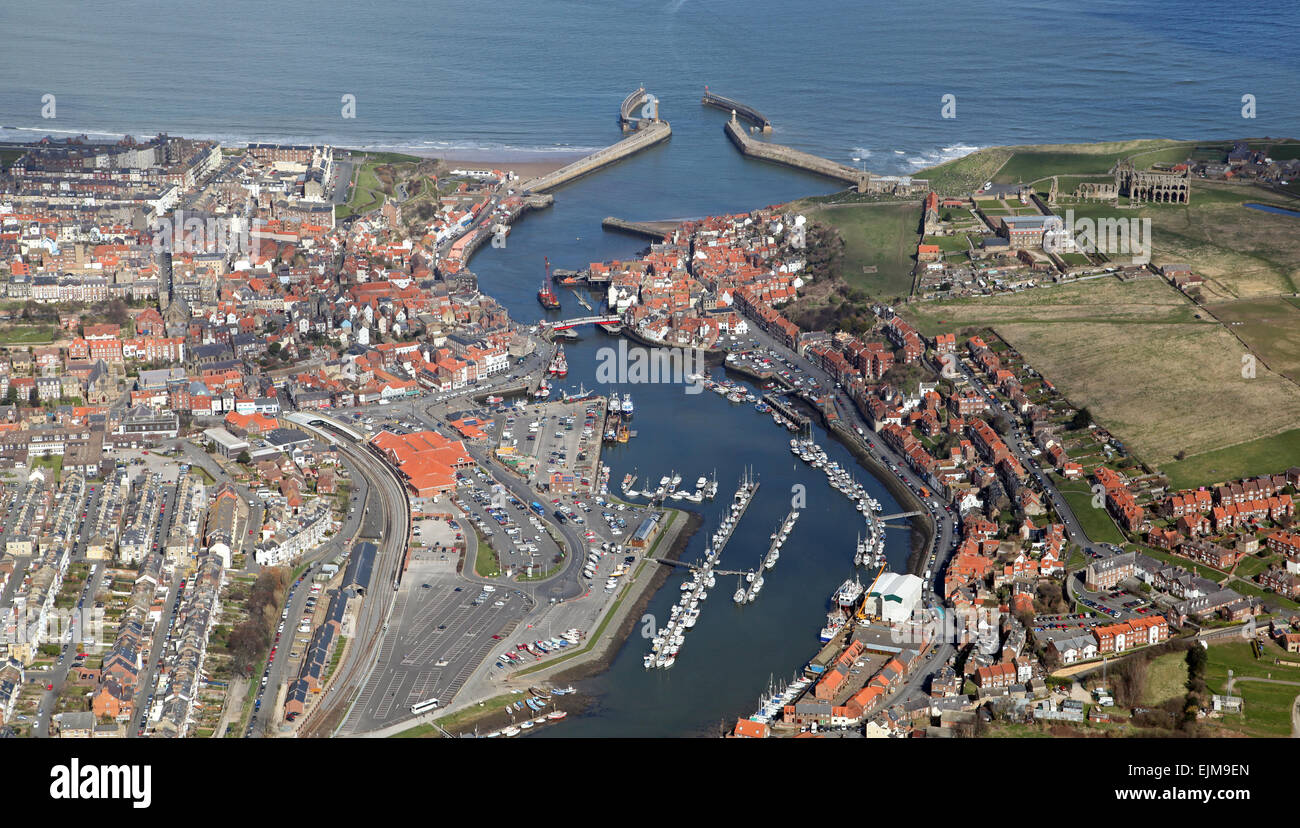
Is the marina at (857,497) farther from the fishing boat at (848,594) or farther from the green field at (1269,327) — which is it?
the green field at (1269,327)

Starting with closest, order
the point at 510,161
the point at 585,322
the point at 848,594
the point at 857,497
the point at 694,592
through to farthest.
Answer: the point at 848,594 < the point at 694,592 < the point at 857,497 < the point at 585,322 < the point at 510,161

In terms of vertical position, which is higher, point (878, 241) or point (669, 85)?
point (669, 85)

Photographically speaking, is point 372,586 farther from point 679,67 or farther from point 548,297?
point 679,67

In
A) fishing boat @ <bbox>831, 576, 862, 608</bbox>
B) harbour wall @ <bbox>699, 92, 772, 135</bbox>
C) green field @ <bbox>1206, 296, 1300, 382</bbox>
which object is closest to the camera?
fishing boat @ <bbox>831, 576, 862, 608</bbox>

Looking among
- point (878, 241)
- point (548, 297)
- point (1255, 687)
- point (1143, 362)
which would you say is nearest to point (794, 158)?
point (878, 241)

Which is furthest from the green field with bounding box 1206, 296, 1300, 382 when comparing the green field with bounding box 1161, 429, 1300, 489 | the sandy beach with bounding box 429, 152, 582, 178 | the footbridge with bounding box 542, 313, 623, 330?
the sandy beach with bounding box 429, 152, 582, 178

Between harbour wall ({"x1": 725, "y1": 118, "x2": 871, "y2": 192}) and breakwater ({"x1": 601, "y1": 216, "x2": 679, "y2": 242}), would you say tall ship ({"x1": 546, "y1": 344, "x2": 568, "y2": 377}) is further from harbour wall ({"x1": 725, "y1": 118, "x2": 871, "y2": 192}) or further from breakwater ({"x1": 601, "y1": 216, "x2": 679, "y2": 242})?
harbour wall ({"x1": 725, "y1": 118, "x2": 871, "y2": 192})
